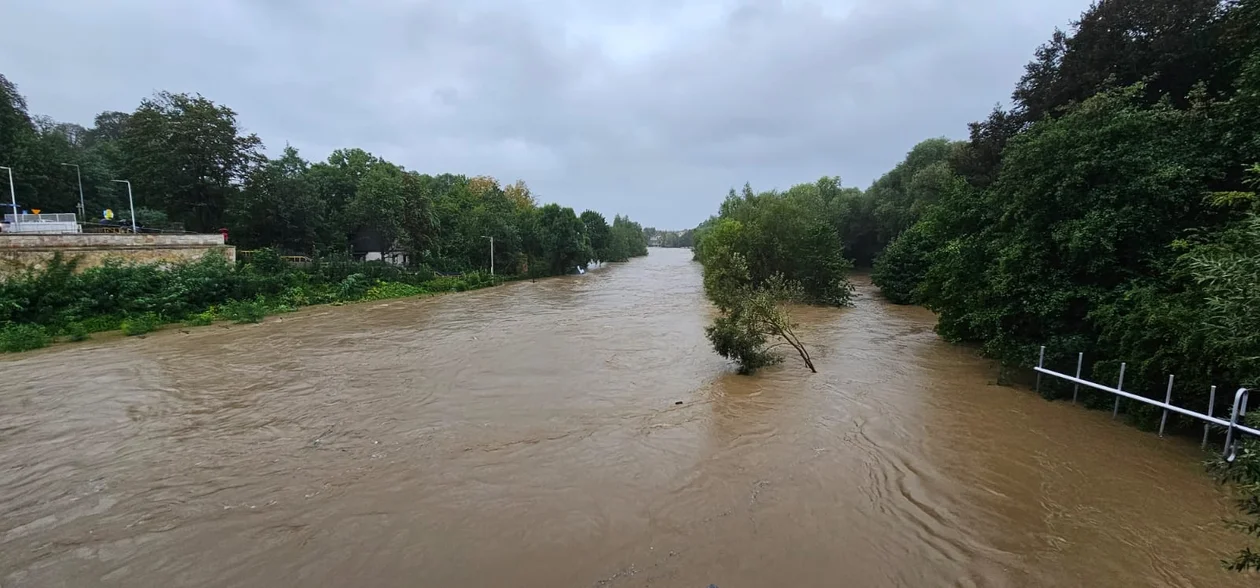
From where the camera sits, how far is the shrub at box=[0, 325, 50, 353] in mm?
16047

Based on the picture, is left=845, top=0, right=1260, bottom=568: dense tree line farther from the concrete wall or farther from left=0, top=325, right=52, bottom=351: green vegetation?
the concrete wall

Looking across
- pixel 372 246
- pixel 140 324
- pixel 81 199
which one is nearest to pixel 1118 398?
pixel 140 324

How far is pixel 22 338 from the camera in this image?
16469 millimetres

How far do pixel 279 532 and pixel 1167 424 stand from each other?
12843 mm

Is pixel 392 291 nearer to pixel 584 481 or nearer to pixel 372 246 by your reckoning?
pixel 372 246

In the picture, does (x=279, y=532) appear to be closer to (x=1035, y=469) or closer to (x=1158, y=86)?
(x=1035, y=469)

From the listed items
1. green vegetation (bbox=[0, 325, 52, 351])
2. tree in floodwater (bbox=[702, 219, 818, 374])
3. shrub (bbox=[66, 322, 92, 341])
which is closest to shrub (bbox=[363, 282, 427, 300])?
shrub (bbox=[66, 322, 92, 341])

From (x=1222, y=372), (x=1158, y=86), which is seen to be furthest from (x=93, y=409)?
(x=1158, y=86)

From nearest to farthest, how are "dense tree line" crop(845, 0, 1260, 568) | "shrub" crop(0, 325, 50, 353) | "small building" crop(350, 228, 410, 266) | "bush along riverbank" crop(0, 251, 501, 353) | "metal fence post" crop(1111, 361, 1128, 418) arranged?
1. "dense tree line" crop(845, 0, 1260, 568)
2. "metal fence post" crop(1111, 361, 1128, 418)
3. "shrub" crop(0, 325, 50, 353)
4. "bush along riverbank" crop(0, 251, 501, 353)
5. "small building" crop(350, 228, 410, 266)

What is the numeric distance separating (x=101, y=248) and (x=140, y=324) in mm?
6453

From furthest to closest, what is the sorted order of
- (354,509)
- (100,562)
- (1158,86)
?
(1158,86) < (354,509) < (100,562)

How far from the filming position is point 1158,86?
15883 mm

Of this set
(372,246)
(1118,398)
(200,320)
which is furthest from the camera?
(372,246)

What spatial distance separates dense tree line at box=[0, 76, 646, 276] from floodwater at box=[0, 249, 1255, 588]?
70.0 ft
